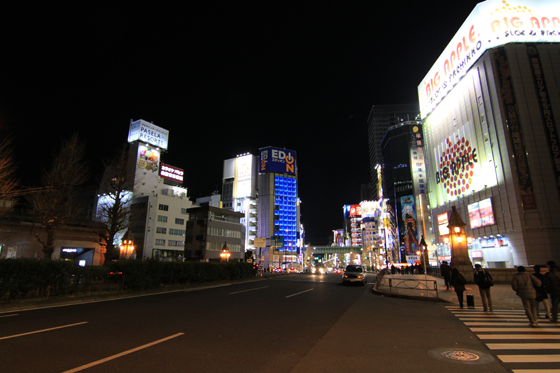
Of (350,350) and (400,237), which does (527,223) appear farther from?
(400,237)

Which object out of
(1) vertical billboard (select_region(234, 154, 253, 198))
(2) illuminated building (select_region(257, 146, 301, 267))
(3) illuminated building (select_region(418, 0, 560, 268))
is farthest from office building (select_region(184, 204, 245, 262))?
(3) illuminated building (select_region(418, 0, 560, 268))

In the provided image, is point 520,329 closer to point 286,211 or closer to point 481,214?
point 481,214

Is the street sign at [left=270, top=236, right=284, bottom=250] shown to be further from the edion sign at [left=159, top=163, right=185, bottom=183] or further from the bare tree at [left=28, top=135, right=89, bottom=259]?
the bare tree at [left=28, top=135, right=89, bottom=259]

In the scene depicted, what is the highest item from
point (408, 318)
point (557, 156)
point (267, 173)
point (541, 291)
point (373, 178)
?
point (373, 178)

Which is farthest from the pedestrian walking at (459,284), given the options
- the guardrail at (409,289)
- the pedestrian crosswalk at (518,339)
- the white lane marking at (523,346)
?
the white lane marking at (523,346)

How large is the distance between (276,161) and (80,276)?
9868 centimetres

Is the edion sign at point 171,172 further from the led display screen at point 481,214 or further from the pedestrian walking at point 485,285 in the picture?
the pedestrian walking at point 485,285

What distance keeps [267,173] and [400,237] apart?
5612 centimetres

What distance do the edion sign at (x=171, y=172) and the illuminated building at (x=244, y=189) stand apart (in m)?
31.0

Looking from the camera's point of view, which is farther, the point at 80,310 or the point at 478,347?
the point at 80,310

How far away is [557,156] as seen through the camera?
Answer: 120 ft

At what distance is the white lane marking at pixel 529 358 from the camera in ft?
17.7

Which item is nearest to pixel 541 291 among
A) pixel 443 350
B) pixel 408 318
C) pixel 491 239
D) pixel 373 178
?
pixel 408 318

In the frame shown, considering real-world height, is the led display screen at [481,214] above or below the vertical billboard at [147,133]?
below
